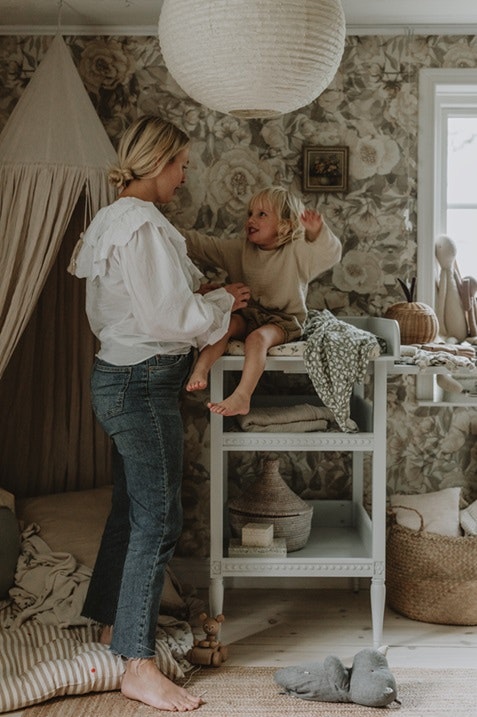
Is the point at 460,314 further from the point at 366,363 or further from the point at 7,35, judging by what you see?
the point at 7,35

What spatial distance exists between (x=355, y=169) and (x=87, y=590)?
1901 millimetres

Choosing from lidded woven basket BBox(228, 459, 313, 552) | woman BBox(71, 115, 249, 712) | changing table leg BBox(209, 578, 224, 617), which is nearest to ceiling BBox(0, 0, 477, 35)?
woman BBox(71, 115, 249, 712)

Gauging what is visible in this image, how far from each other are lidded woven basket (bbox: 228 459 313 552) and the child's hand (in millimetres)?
830

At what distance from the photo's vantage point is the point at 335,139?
11.5ft

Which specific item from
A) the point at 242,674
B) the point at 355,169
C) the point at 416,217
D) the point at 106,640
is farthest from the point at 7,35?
the point at 242,674

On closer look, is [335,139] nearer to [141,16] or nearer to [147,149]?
[141,16]

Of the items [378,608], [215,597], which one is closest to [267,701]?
[215,597]

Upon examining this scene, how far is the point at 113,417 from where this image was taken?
101 inches

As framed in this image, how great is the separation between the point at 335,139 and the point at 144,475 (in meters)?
1.67

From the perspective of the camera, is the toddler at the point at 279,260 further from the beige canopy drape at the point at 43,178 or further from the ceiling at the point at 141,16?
the ceiling at the point at 141,16

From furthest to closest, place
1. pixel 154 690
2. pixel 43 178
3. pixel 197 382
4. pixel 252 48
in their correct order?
pixel 43 178 < pixel 197 382 < pixel 154 690 < pixel 252 48

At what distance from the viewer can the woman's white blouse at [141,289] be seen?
2.45m

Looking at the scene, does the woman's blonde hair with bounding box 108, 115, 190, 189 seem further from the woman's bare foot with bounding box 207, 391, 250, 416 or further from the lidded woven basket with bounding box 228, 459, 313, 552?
the lidded woven basket with bounding box 228, 459, 313, 552

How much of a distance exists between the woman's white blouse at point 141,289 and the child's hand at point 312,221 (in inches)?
21.5
